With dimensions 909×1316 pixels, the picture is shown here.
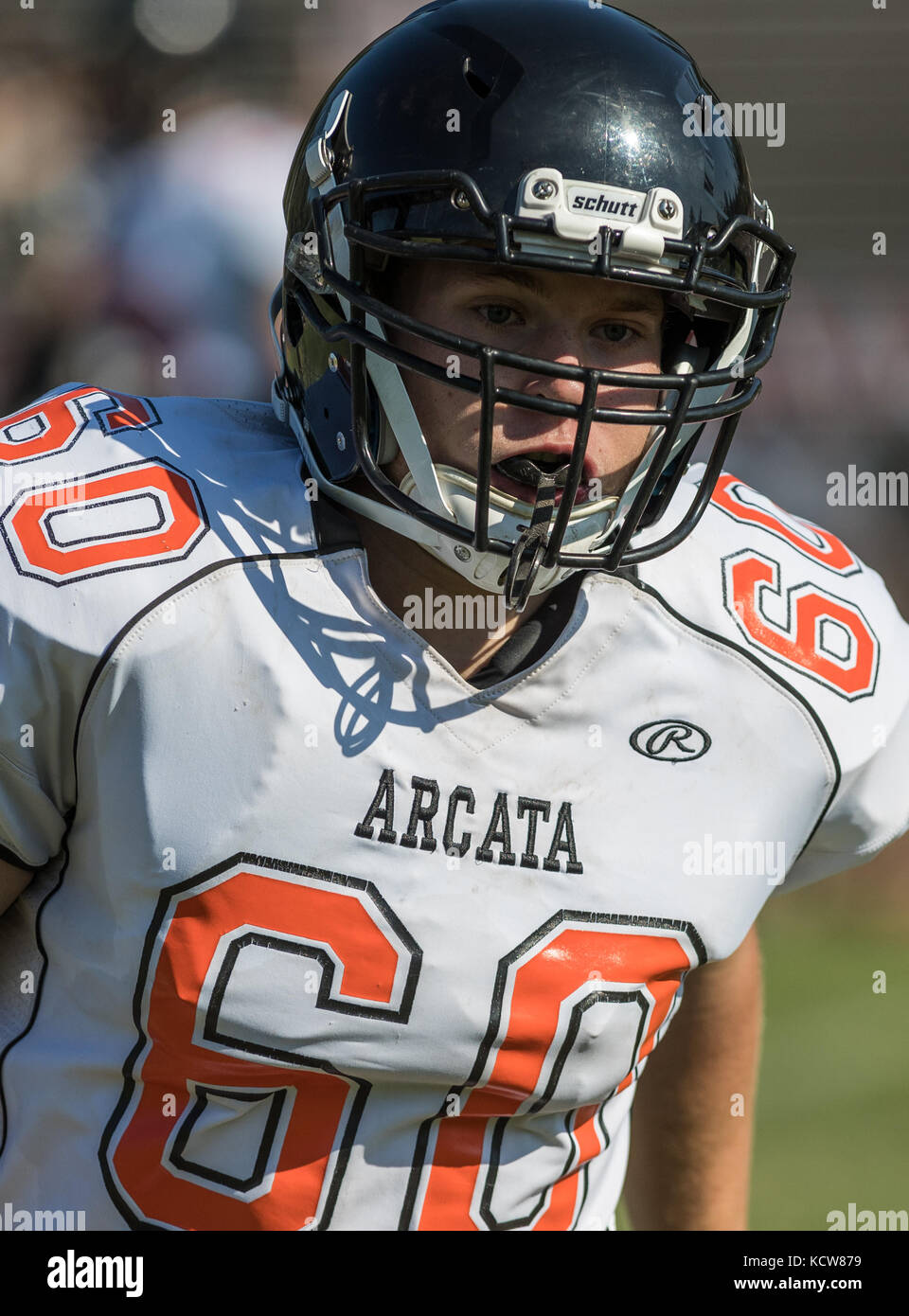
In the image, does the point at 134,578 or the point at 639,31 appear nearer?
the point at 134,578

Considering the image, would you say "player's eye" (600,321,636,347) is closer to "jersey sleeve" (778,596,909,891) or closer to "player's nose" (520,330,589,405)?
"player's nose" (520,330,589,405)

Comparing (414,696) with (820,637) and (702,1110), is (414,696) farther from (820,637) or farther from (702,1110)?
(702,1110)

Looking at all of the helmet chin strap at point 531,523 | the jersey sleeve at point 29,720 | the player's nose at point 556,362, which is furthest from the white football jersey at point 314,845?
the player's nose at point 556,362

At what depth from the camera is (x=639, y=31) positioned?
4.79 feet

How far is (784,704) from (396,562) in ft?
1.37

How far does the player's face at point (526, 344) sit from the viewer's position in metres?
1.35

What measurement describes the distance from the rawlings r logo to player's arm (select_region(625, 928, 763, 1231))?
1.29 feet

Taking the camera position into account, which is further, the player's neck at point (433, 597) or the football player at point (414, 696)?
the player's neck at point (433, 597)

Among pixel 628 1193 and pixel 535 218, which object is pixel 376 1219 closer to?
pixel 628 1193

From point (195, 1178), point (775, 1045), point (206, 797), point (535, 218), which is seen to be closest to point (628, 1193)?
point (195, 1178)

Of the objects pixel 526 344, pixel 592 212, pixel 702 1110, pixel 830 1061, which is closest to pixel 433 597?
pixel 526 344

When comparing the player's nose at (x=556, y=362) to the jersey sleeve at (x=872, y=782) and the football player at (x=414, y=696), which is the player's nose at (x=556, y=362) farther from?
the jersey sleeve at (x=872, y=782)

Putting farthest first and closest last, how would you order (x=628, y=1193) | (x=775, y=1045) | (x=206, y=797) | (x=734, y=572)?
1. (x=775, y=1045)
2. (x=628, y=1193)
3. (x=734, y=572)
4. (x=206, y=797)

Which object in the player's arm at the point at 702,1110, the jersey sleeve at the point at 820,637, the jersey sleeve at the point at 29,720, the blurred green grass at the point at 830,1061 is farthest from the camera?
the blurred green grass at the point at 830,1061
